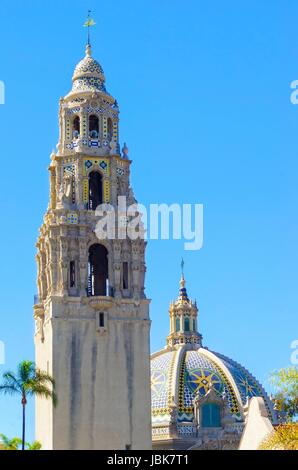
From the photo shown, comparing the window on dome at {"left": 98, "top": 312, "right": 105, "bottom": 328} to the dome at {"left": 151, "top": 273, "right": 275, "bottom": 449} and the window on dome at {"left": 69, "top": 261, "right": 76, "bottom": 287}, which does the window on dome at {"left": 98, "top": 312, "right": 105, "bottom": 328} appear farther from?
the dome at {"left": 151, "top": 273, "right": 275, "bottom": 449}

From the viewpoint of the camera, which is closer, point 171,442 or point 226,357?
point 171,442

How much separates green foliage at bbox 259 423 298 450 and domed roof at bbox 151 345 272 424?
50198 millimetres

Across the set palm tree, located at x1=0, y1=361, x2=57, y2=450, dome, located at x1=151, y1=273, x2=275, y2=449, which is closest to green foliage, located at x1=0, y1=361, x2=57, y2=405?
palm tree, located at x1=0, y1=361, x2=57, y2=450

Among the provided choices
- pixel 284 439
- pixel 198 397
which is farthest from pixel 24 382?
pixel 198 397

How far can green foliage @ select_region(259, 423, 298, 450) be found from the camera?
4200 cm

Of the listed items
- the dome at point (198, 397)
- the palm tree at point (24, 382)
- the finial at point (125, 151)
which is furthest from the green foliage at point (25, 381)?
the dome at point (198, 397)

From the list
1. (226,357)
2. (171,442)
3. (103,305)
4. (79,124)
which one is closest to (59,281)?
(103,305)

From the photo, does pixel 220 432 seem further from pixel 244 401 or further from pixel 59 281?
pixel 59 281

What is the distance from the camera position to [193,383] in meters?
96.2

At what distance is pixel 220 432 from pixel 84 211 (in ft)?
94.2

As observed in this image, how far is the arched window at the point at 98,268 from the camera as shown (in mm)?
70312

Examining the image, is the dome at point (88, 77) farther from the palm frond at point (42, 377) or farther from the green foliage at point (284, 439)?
the green foliage at point (284, 439)

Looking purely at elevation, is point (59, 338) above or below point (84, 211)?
below
